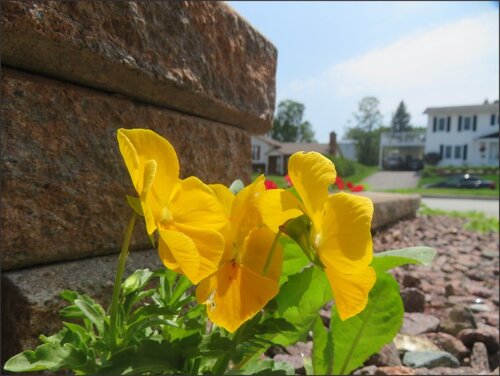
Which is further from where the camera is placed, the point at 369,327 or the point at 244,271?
the point at 369,327

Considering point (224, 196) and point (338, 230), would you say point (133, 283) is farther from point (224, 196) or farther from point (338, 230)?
point (338, 230)

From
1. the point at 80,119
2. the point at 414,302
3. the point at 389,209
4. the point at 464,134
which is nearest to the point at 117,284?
the point at 80,119

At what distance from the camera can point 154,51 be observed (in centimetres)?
127

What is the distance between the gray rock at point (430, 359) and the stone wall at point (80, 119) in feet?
3.13

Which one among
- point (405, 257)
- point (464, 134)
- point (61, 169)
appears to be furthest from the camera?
point (464, 134)

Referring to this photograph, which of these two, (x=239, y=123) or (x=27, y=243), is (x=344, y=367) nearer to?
(x=27, y=243)

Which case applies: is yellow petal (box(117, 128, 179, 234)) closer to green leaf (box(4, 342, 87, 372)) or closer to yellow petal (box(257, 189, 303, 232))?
yellow petal (box(257, 189, 303, 232))

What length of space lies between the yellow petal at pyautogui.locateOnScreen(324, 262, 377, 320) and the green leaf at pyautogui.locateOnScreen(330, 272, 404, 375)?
0.63 meters

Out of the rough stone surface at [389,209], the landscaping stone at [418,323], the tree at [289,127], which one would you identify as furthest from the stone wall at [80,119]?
the rough stone surface at [389,209]

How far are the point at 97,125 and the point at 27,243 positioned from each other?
1.13 feet

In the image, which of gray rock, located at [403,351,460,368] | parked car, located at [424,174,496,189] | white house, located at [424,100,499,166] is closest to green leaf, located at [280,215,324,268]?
gray rock, located at [403,351,460,368]

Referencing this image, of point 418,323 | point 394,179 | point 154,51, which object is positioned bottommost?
point 394,179

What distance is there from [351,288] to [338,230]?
0.07m

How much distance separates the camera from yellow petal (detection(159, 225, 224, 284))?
0.51 m
